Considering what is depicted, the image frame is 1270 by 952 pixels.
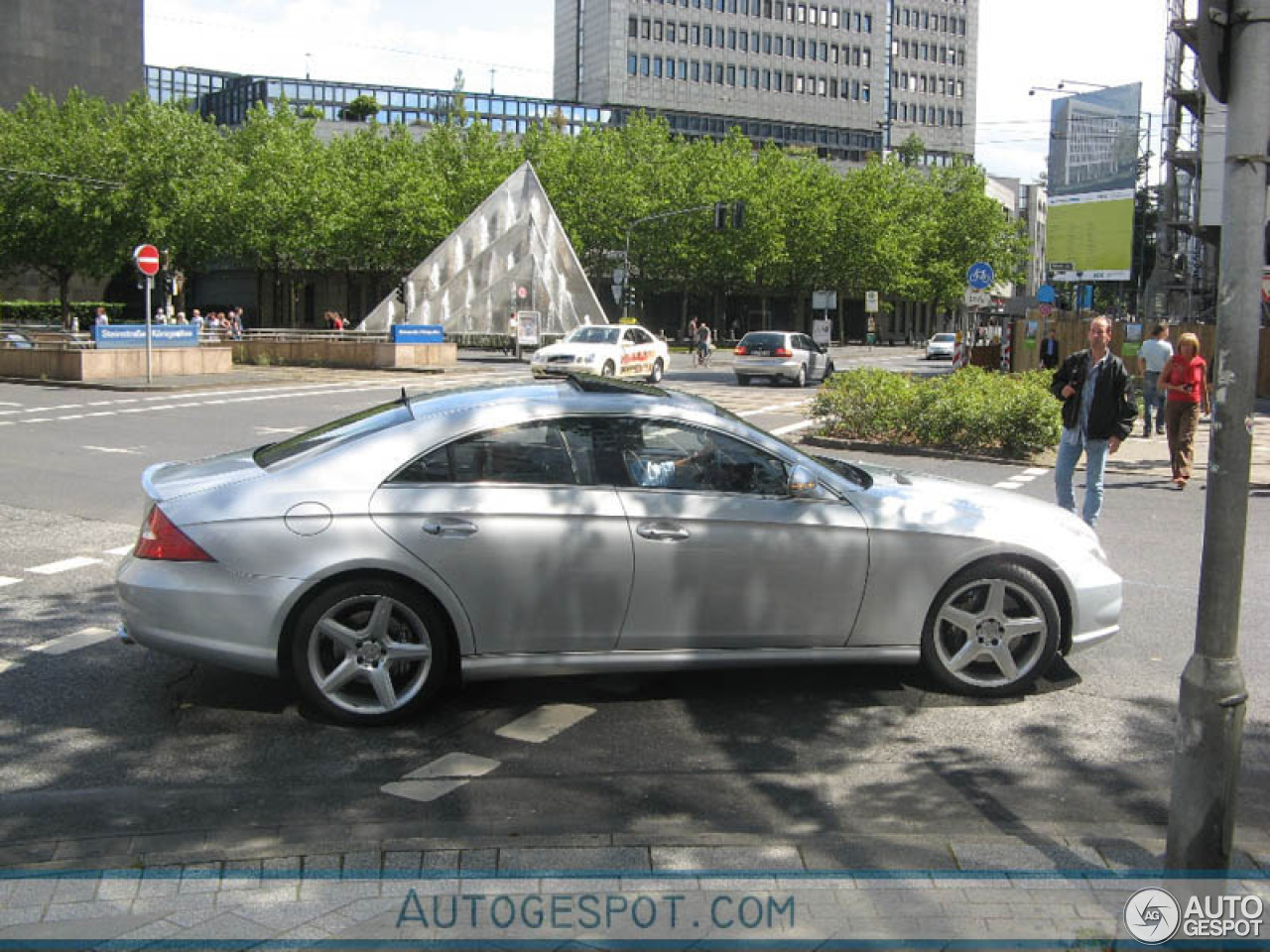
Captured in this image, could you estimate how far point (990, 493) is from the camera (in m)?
6.18

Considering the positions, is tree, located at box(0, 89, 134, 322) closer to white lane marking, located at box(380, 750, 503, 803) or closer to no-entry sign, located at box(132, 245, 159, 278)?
no-entry sign, located at box(132, 245, 159, 278)

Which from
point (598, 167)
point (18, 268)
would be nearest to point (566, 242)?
point (598, 167)

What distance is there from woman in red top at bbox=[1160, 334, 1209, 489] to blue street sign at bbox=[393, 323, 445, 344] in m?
28.0

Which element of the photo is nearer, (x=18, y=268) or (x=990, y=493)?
(x=990, y=493)

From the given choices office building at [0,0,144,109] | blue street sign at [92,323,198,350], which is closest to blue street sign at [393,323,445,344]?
blue street sign at [92,323,198,350]

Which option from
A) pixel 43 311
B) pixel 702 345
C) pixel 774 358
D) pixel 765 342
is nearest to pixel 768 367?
pixel 774 358

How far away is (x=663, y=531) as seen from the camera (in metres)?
5.47

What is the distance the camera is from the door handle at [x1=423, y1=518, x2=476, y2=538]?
211 inches

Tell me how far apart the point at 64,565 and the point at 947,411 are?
11737mm

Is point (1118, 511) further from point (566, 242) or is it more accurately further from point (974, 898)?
point (566, 242)

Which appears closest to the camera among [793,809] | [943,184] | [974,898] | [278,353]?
[974,898]

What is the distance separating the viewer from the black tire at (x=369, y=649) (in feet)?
17.4

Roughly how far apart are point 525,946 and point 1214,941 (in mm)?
1786

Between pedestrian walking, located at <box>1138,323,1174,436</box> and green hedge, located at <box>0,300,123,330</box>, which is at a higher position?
green hedge, located at <box>0,300,123,330</box>
